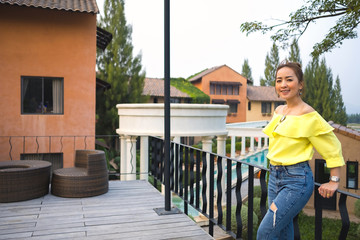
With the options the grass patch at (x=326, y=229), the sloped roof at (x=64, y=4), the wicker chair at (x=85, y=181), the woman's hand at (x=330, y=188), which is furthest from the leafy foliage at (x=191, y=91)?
the woman's hand at (x=330, y=188)

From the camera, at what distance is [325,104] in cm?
3659

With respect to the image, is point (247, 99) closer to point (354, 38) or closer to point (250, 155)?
point (250, 155)

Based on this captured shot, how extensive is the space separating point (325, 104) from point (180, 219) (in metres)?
37.4

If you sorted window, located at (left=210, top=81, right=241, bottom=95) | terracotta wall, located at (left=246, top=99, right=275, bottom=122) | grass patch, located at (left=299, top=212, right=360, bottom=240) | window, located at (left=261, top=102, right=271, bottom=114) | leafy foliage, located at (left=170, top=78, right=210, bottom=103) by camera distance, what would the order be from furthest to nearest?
window, located at (left=261, top=102, right=271, bottom=114)
terracotta wall, located at (left=246, top=99, right=275, bottom=122)
window, located at (left=210, top=81, right=241, bottom=95)
leafy foliage, located at (left=170, top=78, right=210, bottom=103)
grass patch, located at (left=299, top=212, right=360, bottom=240)

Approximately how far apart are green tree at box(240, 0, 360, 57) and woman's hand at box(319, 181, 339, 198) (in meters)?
9.80

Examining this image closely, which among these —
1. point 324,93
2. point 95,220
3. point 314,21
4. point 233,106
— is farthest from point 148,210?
point 324,93

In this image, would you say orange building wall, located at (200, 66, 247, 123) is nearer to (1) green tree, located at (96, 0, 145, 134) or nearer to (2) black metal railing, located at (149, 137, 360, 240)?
(1) green tree, located at (96, 0, 145, 134)

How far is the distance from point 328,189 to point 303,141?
1.04 ft

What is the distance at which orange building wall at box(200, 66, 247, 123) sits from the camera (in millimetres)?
36875

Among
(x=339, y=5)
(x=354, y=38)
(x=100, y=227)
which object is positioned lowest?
(x=100, y=227)

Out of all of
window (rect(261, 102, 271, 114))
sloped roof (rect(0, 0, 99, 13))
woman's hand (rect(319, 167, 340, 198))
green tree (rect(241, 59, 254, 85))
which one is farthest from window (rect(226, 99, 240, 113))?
woman's hand (rect(319, 167, 340, 198))

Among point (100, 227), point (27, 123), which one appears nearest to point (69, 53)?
point (27, 123)

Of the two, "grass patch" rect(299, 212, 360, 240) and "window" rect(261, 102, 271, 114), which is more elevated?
"window" rect(261, 102, 271, 114)

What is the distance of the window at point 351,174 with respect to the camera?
1379cm
